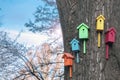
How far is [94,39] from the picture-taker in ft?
7.47

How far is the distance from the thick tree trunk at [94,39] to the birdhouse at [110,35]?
0.03 metres

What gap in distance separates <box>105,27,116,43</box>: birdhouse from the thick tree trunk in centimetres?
3

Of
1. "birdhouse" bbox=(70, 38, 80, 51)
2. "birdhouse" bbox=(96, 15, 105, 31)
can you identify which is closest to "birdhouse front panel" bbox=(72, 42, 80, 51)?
"birdhouse" bbox=(70, 38, 80, 51)

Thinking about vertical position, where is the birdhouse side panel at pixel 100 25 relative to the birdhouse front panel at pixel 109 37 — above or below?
above

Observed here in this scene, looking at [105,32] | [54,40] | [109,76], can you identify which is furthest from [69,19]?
[54,40]

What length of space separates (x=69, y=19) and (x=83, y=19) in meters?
0.13

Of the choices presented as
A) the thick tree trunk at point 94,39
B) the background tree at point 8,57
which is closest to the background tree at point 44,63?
the background tree at point 8,57

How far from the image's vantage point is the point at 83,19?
7.63 feet

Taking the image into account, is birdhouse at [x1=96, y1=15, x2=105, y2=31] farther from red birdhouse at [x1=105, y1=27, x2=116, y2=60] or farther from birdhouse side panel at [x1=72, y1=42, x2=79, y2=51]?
birdhouse side panel at [x1=72, y1=42, x2=79, y2=51]

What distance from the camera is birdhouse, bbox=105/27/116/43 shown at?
7.29 feet

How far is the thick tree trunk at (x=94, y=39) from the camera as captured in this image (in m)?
2.22

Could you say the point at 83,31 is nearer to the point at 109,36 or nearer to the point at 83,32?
the point at 83,32

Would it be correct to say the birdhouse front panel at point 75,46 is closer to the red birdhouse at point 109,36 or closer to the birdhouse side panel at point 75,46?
the birdhouse side panel at point 75,46

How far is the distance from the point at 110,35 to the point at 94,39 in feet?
0.40
